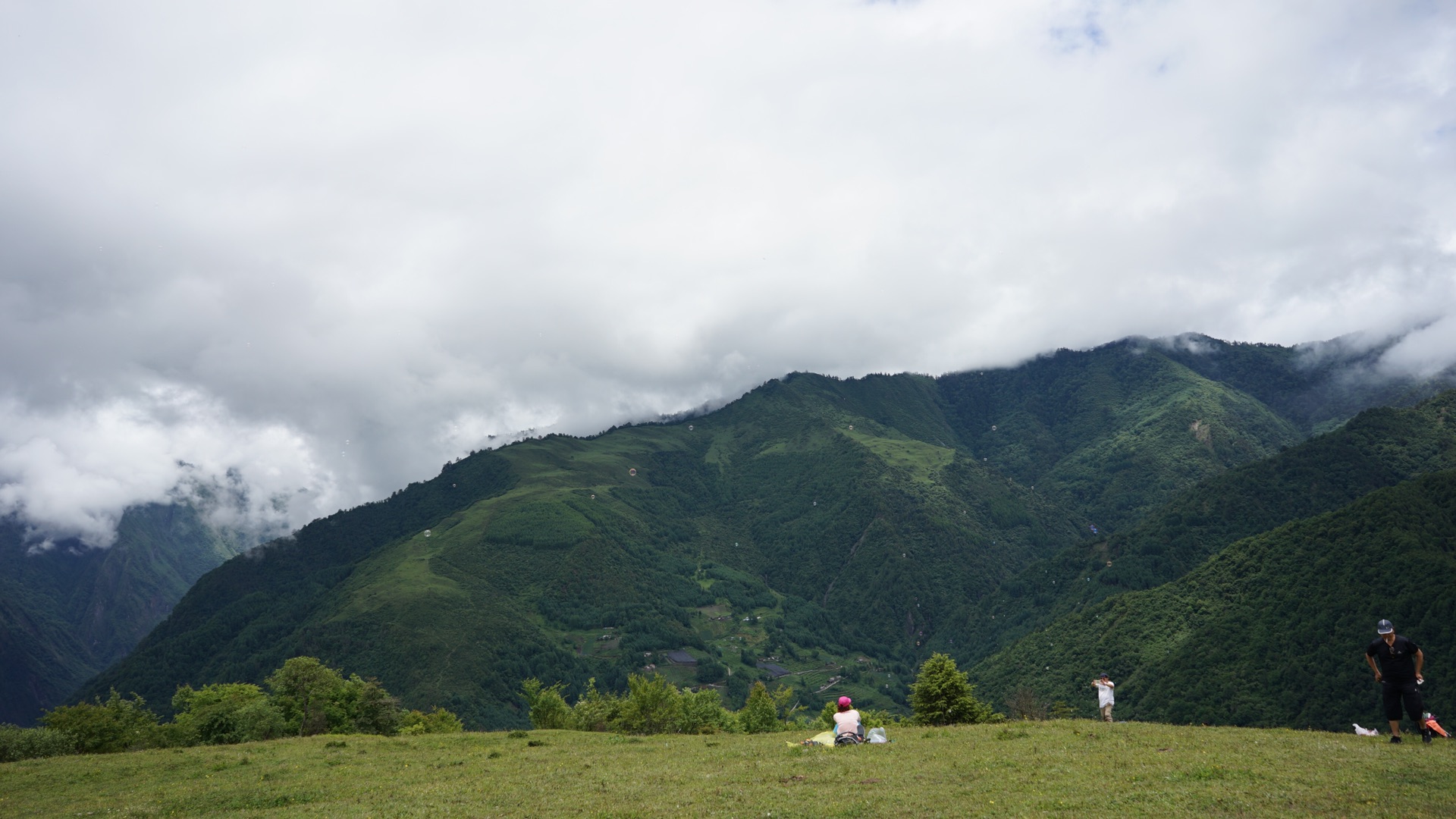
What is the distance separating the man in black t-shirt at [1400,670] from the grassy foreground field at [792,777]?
57.2 inches

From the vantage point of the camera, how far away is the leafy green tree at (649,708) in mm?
82250

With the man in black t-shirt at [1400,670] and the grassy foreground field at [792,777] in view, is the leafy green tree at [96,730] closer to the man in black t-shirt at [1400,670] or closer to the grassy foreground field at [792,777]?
the grassy foreground field at [792,777]

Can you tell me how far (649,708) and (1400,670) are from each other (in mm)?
73629

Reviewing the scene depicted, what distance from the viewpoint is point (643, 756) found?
1426 inches

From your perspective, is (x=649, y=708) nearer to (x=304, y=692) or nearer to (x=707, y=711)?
(x=707, y=711)

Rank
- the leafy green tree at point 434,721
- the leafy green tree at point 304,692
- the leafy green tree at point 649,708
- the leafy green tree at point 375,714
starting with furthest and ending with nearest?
1. the leafy green tree at point 434,721
2. the leafy green tree at point 304,692
3. the leafy green tree at point 649,708
4. the leafy green tree at point 375,714

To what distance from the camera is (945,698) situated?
208 ft

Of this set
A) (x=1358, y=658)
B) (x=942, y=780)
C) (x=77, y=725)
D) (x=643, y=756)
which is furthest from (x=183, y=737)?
(x=1358, y=658)

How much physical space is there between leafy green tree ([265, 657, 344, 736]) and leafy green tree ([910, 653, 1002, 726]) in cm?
6482

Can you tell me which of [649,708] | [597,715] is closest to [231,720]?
[597,715]

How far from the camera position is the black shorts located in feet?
88.3

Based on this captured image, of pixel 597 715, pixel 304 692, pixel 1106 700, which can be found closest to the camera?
pixel 1106 700

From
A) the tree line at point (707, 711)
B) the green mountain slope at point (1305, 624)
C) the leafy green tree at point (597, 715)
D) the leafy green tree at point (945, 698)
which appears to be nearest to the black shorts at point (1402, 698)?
the tree line at point (707, 711)

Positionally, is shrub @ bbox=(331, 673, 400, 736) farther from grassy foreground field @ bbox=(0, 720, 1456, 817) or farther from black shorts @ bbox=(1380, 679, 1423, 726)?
black shorts @ bbox=(1380, 679, 1423, 726)
